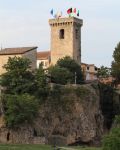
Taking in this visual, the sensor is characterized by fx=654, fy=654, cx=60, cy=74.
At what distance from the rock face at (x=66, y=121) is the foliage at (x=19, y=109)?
4.13 feet

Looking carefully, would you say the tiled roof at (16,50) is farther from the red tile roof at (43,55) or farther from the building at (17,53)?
the red tile roof at (43,55)

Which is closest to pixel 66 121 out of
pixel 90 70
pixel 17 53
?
pixel 17 53

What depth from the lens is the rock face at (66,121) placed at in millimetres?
68688

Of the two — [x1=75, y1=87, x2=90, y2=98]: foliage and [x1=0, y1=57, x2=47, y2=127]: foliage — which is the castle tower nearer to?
[x1=75, y1=87, x2=90, y2=98]: foliage

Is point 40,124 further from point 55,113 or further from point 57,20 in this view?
point 57,20

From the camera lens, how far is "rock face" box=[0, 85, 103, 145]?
68.7 meters

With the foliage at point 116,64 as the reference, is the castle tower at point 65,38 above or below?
above

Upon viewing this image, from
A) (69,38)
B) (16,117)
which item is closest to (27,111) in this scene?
(16,117)

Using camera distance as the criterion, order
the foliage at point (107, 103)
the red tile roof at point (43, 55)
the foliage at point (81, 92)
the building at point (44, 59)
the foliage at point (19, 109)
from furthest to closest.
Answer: the red tile roof at point (43, 55), the building at point (44, 59), the foliage at point (107, 103), the foliage at point (81, 92), the foliage at point (19, 109)

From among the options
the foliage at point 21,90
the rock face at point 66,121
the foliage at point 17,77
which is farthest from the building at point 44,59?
the foliage at point 17,77

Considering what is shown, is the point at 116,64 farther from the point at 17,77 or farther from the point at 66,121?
the point at 17,77

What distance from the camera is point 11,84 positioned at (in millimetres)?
70812

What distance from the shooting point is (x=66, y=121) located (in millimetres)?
73875

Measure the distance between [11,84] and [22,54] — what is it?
11169mm
